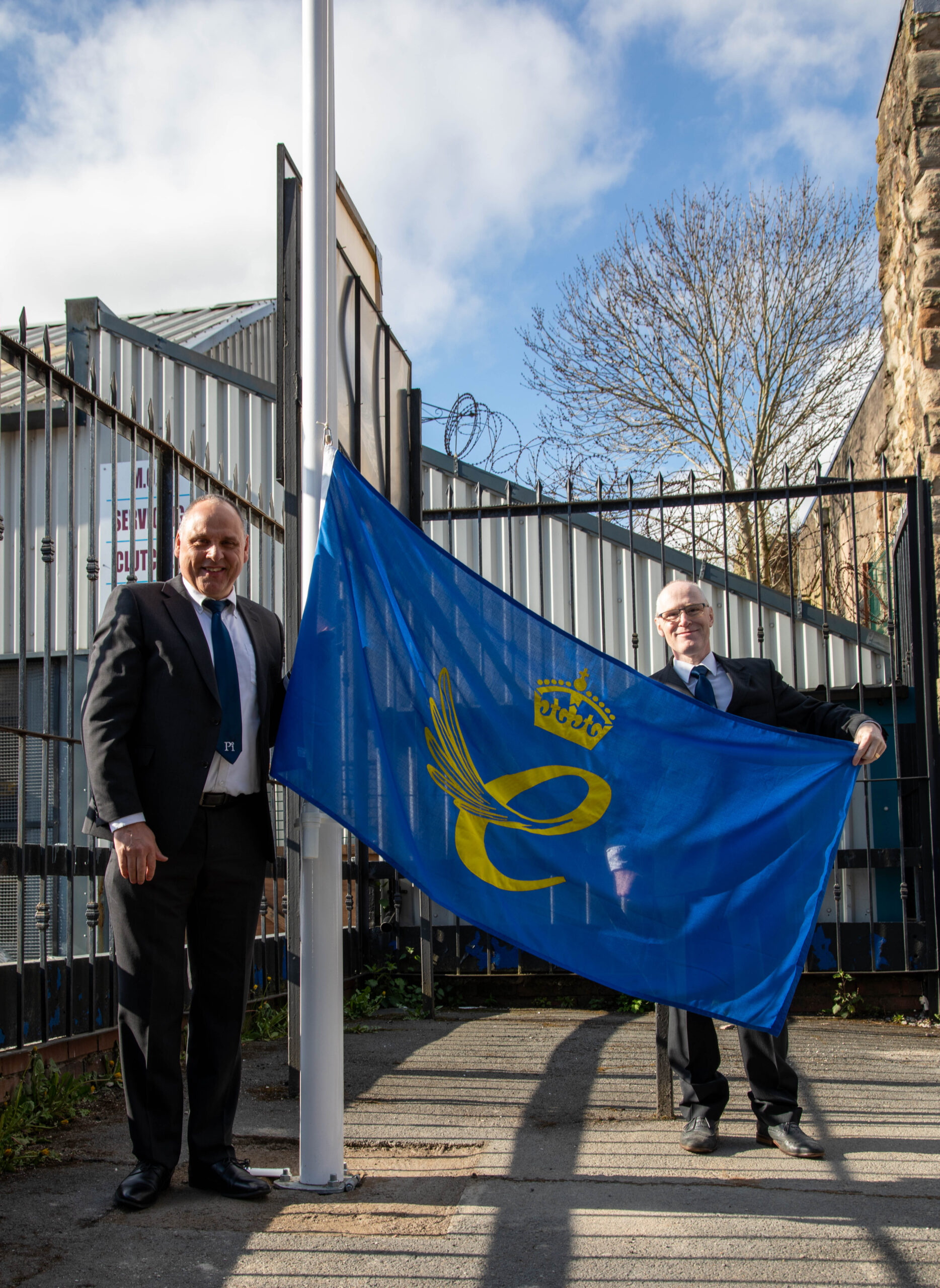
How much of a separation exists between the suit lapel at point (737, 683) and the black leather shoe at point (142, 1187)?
94.7 inches

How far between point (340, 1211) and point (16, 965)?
1.55 metres

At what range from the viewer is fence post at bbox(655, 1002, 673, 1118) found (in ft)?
13.5

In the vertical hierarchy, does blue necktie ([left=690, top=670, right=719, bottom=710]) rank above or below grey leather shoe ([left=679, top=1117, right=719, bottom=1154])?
above

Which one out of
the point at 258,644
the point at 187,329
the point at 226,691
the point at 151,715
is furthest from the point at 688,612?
the point at 187,329

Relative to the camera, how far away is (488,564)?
1013 cm

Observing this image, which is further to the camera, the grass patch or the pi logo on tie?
the grass patch

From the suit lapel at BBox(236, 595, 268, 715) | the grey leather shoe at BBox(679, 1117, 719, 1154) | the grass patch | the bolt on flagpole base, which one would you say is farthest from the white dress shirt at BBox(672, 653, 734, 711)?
the grass patch

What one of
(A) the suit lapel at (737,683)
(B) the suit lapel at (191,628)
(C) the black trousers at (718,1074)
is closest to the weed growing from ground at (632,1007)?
(C) the black trousers at (718,1074)

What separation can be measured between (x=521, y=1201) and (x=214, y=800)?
1473 mm

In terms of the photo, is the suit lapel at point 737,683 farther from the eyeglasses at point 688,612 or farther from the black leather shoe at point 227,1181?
the black leather shoe at point 227,1181

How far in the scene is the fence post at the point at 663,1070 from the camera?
13.5 feet

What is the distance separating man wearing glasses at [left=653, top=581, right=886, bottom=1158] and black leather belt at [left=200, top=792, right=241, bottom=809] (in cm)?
167

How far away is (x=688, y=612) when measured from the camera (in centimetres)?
407

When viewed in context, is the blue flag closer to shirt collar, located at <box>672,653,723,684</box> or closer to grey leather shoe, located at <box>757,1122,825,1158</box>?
shirt collar, located at <box>672,653,723,684</box>
